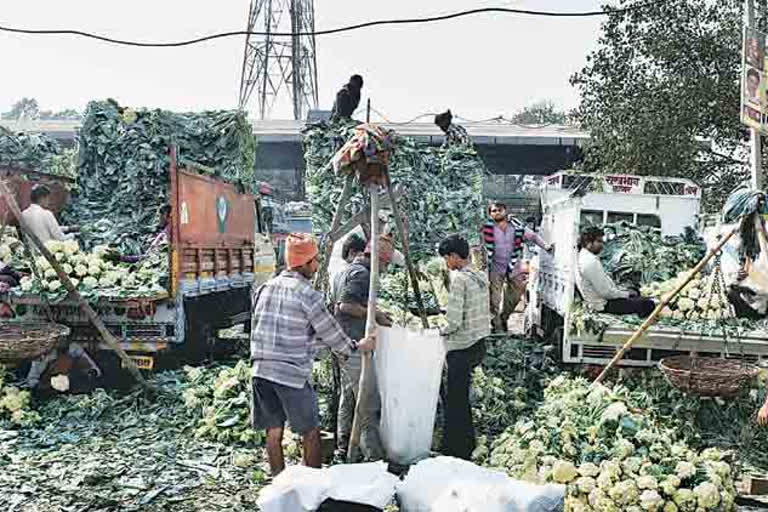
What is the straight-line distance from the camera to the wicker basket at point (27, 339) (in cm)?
607

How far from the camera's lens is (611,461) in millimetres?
4602

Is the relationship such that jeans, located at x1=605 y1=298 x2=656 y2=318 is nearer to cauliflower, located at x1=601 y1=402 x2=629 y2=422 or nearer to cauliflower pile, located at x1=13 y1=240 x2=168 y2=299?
cauliflower, located at x1=601 y1=402 x2=629 y2=422

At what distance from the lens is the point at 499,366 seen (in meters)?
7.52

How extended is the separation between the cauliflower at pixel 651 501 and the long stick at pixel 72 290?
4565 millimetres

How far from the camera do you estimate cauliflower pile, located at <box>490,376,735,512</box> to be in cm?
437

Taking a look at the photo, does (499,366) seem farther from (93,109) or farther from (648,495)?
(93,109)

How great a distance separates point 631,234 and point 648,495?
18.0ft

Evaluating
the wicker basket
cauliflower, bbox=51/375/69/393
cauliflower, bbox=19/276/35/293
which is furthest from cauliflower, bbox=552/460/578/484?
cauliflower, bbox=19/276/35/293

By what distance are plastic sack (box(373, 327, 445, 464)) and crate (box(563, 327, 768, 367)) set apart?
1.96 metres

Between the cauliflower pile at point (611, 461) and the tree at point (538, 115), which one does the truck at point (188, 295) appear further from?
the tree at point (538, 115)

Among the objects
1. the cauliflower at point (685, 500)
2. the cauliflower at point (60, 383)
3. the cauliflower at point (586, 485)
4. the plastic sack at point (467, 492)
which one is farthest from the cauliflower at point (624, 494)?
the cauliflower at point (60, 383)

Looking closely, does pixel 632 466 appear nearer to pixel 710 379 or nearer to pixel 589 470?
pixel 589 470

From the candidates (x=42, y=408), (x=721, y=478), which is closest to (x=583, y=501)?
(x=721, y=478)

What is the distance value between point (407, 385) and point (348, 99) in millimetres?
7250
